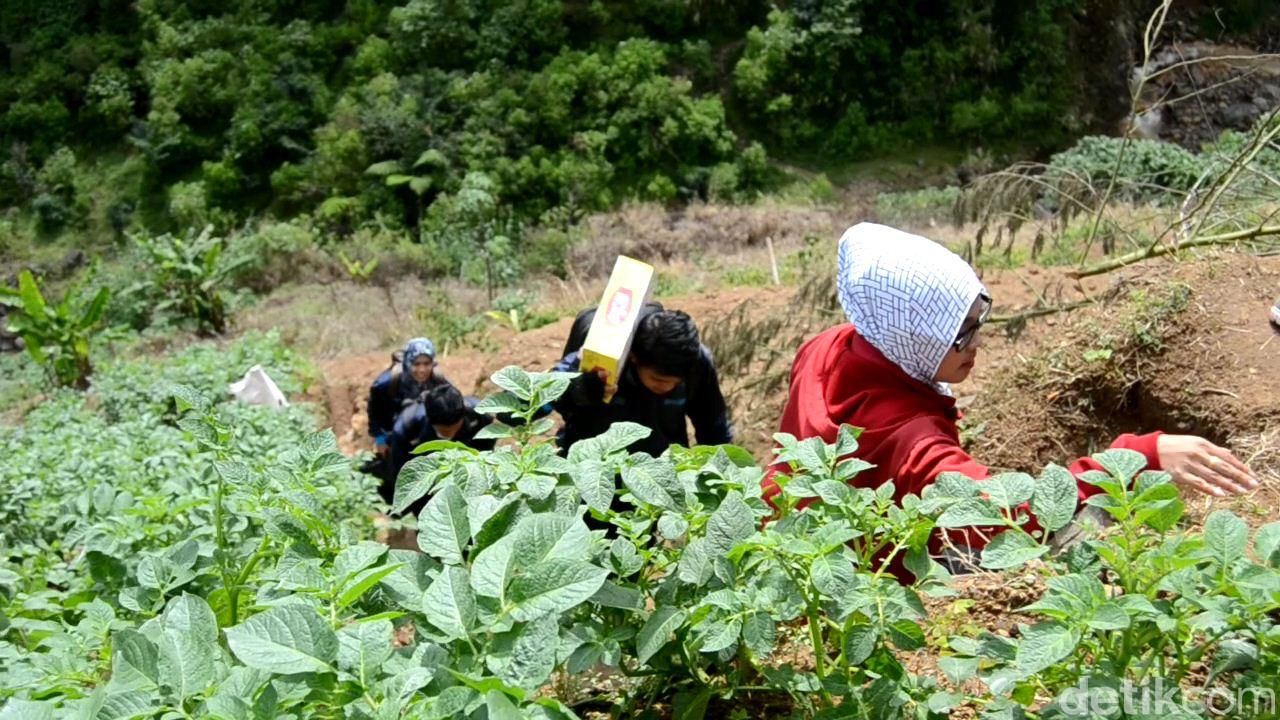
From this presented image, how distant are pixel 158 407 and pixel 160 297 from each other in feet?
23.4

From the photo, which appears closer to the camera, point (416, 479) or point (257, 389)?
point (416, 479)

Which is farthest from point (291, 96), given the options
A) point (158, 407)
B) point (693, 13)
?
point (158, 407)

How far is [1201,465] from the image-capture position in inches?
86.0

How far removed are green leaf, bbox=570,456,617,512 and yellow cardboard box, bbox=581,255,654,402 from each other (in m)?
2.05

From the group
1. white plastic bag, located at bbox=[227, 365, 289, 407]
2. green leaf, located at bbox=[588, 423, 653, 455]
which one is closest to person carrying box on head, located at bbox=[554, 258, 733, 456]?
green leaf, located at bbox=[588, 423, 653, 455]

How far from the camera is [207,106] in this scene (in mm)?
21234

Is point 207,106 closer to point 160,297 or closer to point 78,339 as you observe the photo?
point 160,297

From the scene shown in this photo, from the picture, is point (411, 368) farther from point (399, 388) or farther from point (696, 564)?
point (696, 564)

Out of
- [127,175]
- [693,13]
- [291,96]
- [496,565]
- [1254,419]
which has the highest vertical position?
[496,565]

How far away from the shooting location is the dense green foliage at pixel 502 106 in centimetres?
1917

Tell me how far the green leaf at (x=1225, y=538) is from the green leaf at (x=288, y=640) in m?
1.04

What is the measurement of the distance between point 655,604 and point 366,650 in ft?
1.51

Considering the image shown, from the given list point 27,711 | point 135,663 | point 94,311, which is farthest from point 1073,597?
point 94,311

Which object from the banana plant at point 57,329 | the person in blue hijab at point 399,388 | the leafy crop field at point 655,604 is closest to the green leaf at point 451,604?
the leafy crop field at point 655,604
